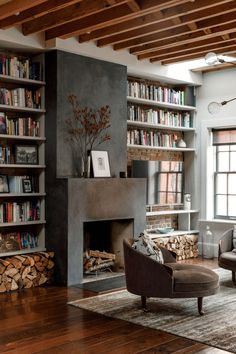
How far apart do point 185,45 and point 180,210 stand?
304 centimetres

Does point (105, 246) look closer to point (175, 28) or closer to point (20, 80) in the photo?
point (20, 80)

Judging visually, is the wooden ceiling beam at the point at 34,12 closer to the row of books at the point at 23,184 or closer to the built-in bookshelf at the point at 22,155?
the built-in bookshelf at the point at 22,155

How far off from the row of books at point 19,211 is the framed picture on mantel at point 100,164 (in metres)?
0.92

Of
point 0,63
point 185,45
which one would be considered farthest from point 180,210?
point 0,63

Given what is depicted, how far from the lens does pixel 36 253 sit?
6492 millimetres

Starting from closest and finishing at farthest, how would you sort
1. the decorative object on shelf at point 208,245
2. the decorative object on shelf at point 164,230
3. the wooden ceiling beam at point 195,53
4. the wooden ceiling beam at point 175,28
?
1. the wooden ceiling beam at point 175,28
2. the wooden ceiling beam at point 195,53
3. the decorative object on shelf at point 164,230
4. the decorative object on shelf at point 208,245

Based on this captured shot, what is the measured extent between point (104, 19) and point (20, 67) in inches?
54.2

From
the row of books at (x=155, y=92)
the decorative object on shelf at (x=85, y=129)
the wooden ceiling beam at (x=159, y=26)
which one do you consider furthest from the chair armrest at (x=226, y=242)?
the wooden ceiling beam at (x=159, y=26)

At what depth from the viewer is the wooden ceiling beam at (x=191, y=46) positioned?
21.9ft

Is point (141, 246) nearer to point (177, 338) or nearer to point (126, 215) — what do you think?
point (177, 338)

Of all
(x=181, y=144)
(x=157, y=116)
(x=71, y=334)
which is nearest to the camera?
(x=71, y=334)

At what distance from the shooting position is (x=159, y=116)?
844 centimetres

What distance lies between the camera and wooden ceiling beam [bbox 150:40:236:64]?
23.0 feet

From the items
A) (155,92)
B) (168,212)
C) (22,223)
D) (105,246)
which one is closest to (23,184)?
(22,223)
